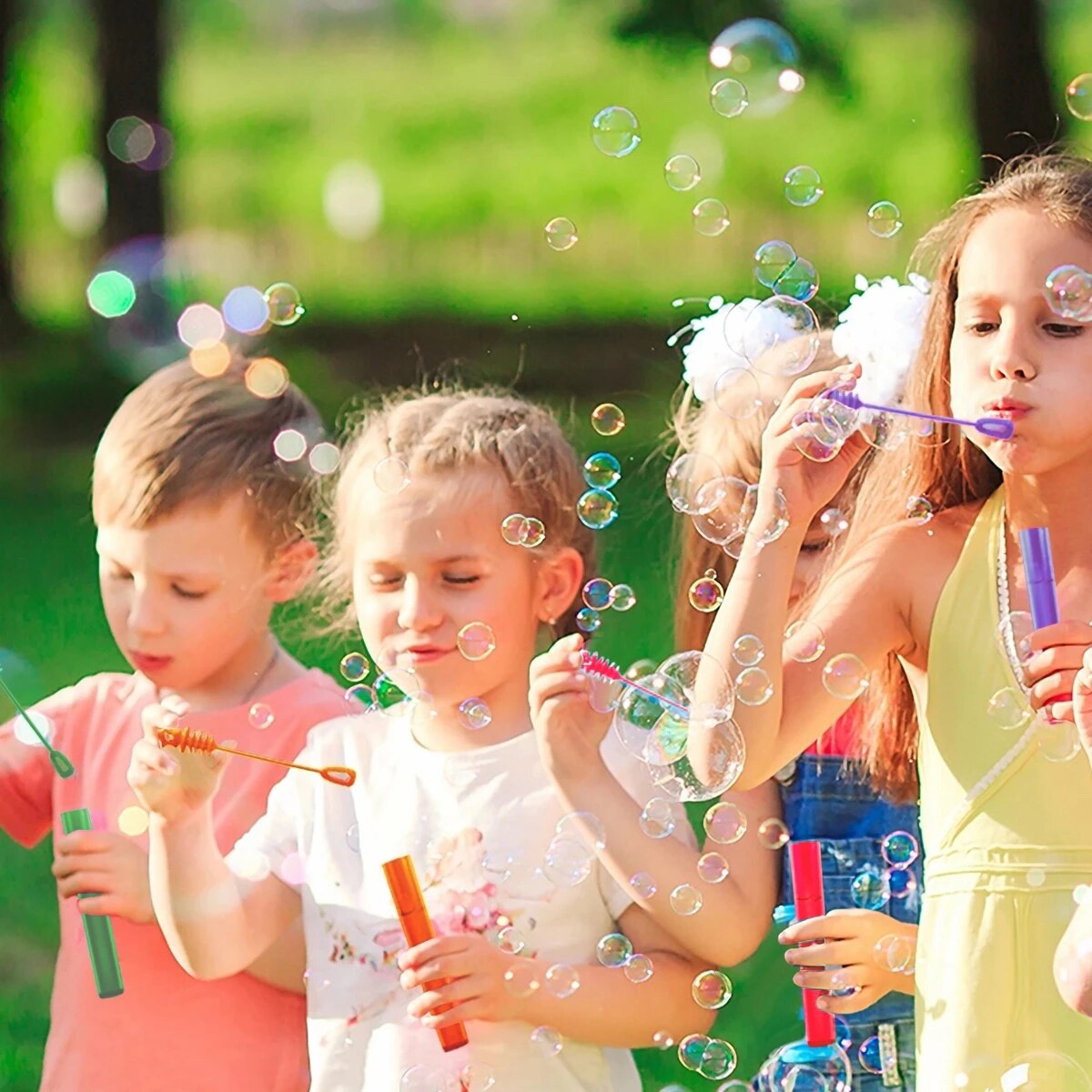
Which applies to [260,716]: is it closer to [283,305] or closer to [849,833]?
[283,305]

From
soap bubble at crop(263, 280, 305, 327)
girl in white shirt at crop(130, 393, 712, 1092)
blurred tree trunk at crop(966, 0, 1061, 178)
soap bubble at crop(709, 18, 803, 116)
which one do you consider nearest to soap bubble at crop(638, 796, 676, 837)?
girl in white shirt at crop(130, 393, 712, 1092)

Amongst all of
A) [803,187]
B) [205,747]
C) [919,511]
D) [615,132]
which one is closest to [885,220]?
[803,187]

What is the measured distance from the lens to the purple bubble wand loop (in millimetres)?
1903

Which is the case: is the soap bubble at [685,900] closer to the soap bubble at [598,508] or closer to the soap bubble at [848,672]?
the soap bubble at [848,672]

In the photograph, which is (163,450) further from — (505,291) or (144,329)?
(505,291)

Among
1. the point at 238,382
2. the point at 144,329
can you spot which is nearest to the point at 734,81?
the point at 238,382

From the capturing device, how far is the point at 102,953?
→ 2.32 m

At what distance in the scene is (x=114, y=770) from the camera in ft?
8.12

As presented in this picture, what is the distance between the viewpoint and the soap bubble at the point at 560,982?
2.14 metres

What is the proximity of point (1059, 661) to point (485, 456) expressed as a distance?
744 millimetres

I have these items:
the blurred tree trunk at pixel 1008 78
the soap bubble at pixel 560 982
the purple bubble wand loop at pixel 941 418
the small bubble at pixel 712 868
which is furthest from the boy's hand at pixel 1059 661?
the blurred tree trunk at pixel 1008 78

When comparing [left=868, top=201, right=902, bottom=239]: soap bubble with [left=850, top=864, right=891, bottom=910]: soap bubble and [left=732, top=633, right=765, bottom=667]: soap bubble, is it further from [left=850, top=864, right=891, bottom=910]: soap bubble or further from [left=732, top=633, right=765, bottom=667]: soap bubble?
[left=850, top=864, right=891, bottom=910]: soap bubble

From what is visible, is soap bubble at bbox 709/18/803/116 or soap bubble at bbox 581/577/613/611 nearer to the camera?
soap bubble at bbox 581/577/613/611

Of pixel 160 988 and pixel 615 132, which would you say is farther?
pixel 615 132
